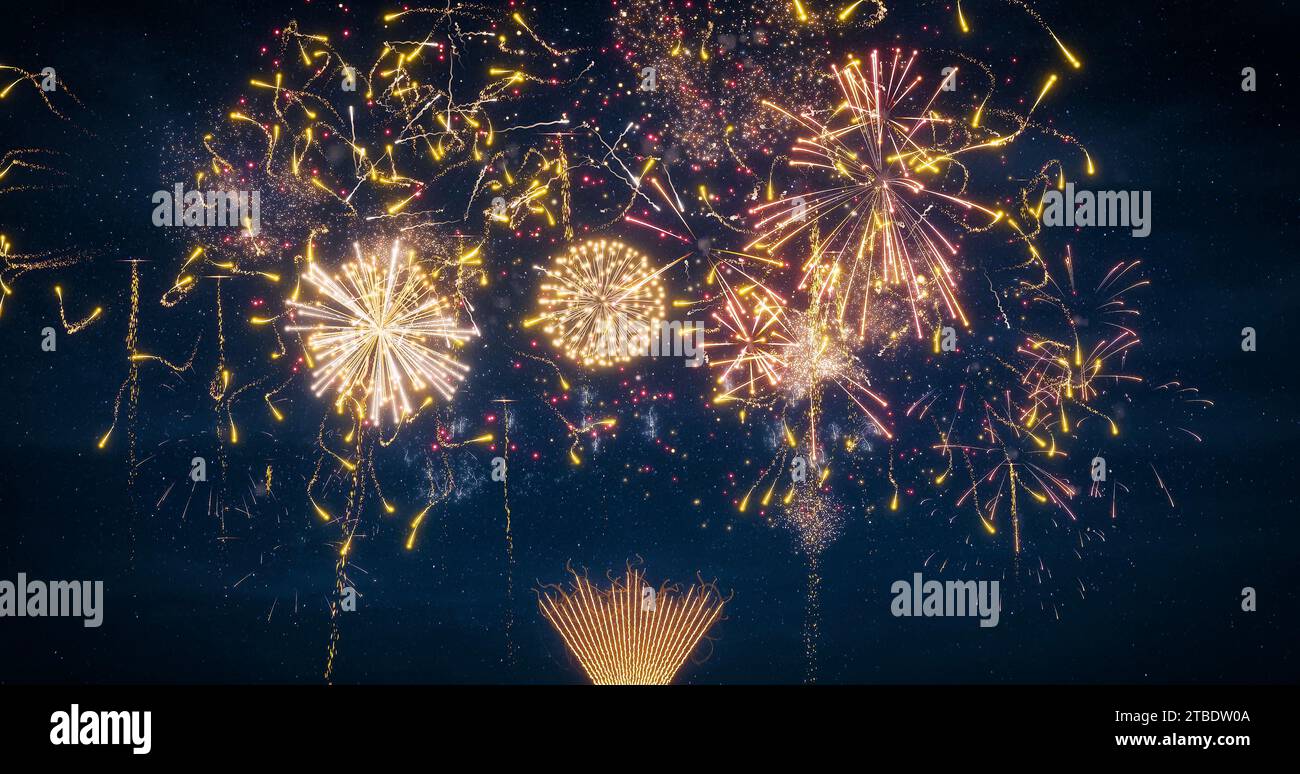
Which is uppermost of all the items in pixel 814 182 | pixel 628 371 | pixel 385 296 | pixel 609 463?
pixel 814 182

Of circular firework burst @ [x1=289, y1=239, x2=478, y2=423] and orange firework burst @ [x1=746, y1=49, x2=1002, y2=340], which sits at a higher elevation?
orange firework burst @ [x1=746, y1=49, x2=1002, y2=340]

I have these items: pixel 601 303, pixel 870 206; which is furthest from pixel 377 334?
pixel 870 206

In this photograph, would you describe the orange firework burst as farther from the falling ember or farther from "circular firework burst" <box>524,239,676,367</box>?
the falling ember

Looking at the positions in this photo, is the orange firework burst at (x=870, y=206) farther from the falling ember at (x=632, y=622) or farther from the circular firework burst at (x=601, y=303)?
the falling ember at (x=632, y=622)

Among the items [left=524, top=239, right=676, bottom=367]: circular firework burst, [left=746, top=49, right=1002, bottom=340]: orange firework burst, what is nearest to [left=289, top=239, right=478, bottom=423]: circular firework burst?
[left=524, top=239, right=676, bottom=367]: circular firework burst

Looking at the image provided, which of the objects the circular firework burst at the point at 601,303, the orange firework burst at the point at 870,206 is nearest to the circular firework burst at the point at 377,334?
the circular firework burst at the point at 601,303
